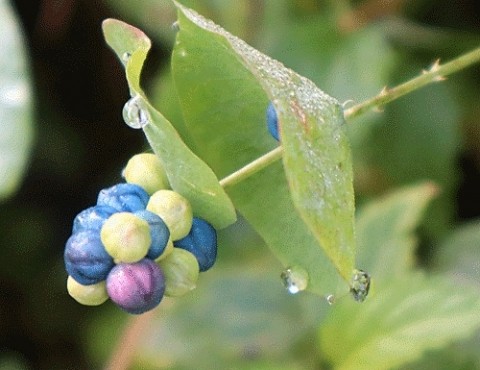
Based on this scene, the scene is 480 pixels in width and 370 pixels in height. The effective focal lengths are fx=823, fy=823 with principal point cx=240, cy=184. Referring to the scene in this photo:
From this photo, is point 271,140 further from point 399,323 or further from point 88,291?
point 399,323

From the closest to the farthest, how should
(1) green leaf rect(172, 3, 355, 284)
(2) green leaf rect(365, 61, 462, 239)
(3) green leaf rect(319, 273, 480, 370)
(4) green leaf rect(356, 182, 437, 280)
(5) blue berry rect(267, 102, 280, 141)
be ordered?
(1) green leaf rect(172, 3, 355, 284), (5) blue berry rect(267, 102, 280, 141), (3) green leaf rect(319, 273, 480, 370), (4) green leaf rect(356, 182, 437, 280), (2) green leaf rect(365, 61, 462, 239)

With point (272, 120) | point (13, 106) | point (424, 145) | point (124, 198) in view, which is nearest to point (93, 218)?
point (124, 198)

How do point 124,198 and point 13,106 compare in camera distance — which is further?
point 13,106

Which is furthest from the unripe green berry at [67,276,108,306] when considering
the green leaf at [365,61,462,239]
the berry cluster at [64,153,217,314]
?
the green leaf at [365,61,462,239]

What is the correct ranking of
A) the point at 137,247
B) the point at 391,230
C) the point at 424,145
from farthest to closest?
the point at 424,145
the point at 391,230
the point at 137,247

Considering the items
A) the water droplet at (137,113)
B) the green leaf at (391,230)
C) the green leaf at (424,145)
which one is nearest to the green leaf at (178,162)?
the water droplet at (137,113)

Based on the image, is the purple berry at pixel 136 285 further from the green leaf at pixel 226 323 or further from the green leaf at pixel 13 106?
the green leaf at pixel 226 323

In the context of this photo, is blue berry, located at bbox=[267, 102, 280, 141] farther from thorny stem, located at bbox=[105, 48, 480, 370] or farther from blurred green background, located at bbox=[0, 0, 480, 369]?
blurred green background, located at bbox=[0, 0, 480, 369]

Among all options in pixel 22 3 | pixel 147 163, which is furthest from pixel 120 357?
pixel 22 3
